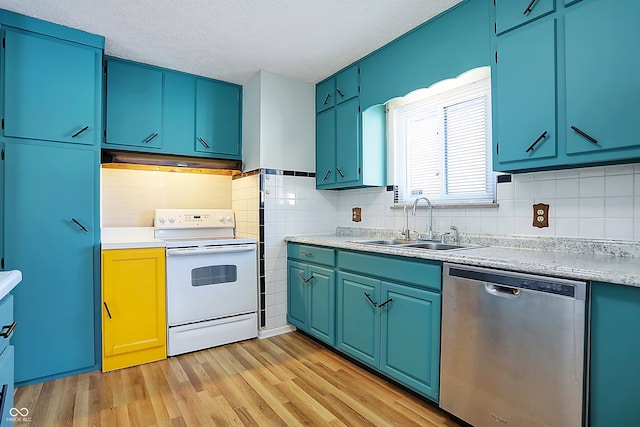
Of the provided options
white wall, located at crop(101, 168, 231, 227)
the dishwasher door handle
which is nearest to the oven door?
white wall, located at crop(101, 168, 231, 227)

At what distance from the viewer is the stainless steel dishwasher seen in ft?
4.37

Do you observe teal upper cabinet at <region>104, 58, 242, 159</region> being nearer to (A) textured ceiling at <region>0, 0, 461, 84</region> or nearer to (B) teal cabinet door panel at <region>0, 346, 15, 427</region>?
(A) textured ceiling at <region>0, 0, 461, 84</region>

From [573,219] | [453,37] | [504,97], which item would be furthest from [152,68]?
[573,219]

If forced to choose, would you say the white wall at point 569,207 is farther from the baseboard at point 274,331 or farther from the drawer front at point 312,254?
the baseboard at point 274,331

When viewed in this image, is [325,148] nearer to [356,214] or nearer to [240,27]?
[356,214]

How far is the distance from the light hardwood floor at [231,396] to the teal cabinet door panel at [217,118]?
1903mm

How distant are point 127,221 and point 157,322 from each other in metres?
1.03

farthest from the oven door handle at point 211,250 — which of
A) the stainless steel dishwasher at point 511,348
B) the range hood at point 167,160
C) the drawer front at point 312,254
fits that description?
the stainless steel dishwasher at point 511,348

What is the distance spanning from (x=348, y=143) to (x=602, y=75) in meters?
1.82

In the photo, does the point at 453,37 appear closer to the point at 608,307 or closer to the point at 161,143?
the point at 608,307

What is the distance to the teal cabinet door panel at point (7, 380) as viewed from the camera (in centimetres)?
104

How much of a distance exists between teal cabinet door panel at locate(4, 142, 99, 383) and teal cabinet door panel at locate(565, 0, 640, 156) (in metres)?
2.96

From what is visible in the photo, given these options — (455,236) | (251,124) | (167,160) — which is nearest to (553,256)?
(455,236)

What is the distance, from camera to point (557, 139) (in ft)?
5.52
